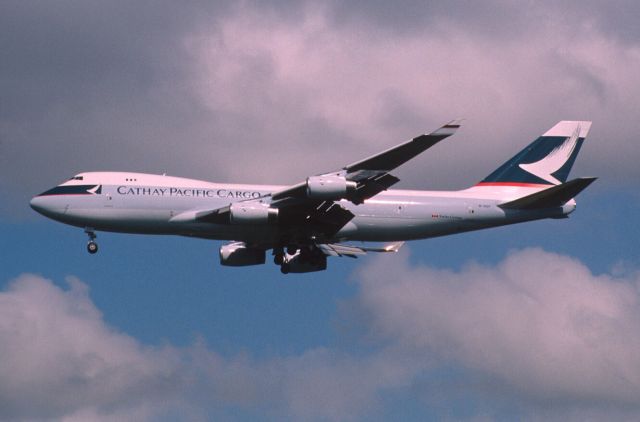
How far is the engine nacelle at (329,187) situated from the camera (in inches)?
2179

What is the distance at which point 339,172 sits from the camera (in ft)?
183

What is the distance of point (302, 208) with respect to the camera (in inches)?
2299

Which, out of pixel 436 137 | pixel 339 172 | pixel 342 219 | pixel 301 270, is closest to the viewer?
pixel 436 137

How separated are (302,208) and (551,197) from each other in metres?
13.7

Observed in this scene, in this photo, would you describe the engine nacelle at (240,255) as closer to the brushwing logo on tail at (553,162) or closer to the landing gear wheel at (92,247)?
the landing gear wheel at (92,247)

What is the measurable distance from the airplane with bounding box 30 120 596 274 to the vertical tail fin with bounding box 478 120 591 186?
0.54m

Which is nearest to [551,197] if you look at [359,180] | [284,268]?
[359,180]

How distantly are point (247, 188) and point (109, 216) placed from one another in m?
7.53

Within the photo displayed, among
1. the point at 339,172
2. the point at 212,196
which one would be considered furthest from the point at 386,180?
the point at 212,196

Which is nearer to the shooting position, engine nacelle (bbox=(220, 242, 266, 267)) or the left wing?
the left wing

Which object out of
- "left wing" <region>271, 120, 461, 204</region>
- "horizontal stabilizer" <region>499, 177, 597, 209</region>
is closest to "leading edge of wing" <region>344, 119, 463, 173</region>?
"left wing" <region>271, 120, 461, 204</region>

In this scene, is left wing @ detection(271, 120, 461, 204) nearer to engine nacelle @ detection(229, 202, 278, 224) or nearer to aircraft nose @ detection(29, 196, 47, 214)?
engine nacelle @ detection(229, 202, 278, 224)

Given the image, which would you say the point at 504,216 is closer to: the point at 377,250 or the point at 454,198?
the point at 454,198

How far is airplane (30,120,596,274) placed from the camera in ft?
189
